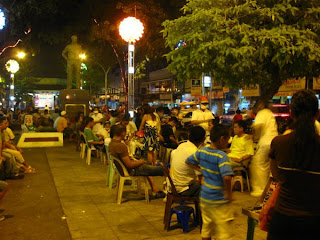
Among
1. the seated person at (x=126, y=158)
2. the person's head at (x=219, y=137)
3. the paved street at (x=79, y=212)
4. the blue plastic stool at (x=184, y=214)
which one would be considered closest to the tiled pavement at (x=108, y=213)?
the paved street at (x=79, y=212)

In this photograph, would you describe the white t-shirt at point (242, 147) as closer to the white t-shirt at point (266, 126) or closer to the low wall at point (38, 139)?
the white t-shirt at point (266, 126)

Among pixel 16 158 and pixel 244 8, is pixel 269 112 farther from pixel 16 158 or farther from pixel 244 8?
pixel 16 158

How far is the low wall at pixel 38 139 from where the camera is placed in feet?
48.2

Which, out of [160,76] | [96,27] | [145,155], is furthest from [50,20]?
[160,76]

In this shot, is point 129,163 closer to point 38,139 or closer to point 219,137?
point 219,137

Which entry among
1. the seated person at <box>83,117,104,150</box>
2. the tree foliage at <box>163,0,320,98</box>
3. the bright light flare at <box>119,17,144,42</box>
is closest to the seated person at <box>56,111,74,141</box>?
the seated person at <box>83,117,104,150</box>

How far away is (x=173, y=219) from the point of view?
573cm

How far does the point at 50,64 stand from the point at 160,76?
16481mm

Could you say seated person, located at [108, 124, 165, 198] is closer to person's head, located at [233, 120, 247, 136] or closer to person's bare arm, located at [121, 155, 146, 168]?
person's bare arm, located at [121, 155, 146, 168]

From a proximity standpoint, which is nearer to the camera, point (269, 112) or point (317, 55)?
point (269, 112)

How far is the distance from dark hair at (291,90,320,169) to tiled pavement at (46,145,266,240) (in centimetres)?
280

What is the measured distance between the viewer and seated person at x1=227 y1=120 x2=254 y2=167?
23.7 ft

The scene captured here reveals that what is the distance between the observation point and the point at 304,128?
2.47 m

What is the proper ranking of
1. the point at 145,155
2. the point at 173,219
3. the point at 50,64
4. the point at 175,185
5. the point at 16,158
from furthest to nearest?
the point at 50,64
the point at 145,155
the point at 16,158
the point at 173,219
the point at 175,185
